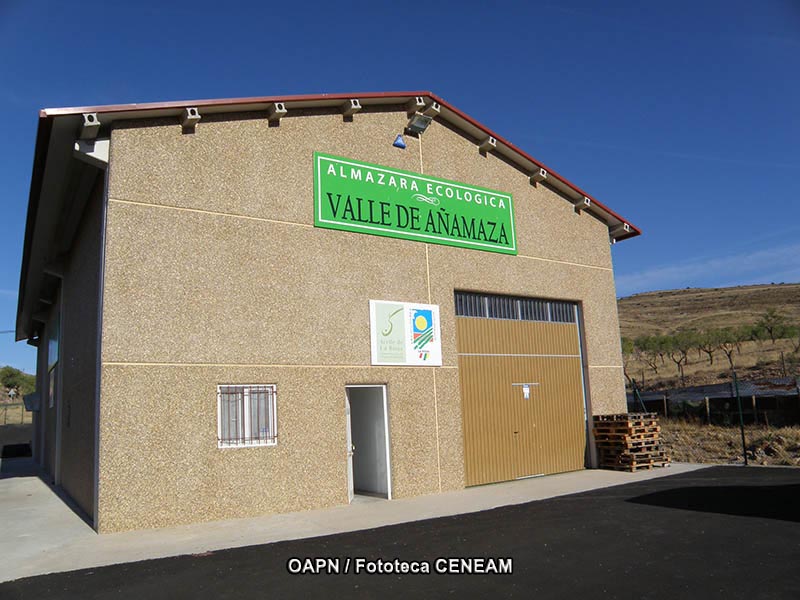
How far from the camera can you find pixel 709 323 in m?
72.1

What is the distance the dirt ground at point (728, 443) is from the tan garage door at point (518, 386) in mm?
4662

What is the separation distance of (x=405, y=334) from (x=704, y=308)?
262 ft

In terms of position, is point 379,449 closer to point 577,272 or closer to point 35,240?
point 577,272

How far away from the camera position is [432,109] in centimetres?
1416

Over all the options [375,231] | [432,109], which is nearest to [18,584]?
[375,231]

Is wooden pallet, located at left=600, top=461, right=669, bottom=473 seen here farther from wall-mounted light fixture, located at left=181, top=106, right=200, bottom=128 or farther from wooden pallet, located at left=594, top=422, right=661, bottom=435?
wall-mounted light fixture, located at left=181, top=106, right=200, bottom=128

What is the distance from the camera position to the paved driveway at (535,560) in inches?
239

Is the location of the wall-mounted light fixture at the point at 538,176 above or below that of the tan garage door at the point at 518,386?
above

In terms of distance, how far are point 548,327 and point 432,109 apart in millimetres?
6103

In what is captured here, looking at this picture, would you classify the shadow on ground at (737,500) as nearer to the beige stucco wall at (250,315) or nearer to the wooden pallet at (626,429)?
the wooden pallet at (626,429)

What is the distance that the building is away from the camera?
1005cm

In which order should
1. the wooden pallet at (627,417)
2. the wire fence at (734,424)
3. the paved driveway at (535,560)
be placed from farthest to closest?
the wire fence at (734,424) < the wooden pallet at (627,417) < the paved driveway at (535,560)

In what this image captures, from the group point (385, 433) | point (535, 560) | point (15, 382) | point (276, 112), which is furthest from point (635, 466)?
point (15, 382)

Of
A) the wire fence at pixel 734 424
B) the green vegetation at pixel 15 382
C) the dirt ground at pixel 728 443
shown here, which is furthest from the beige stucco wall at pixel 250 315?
the green vegetation at pixel 15 382
